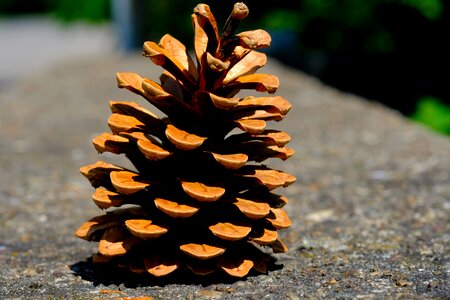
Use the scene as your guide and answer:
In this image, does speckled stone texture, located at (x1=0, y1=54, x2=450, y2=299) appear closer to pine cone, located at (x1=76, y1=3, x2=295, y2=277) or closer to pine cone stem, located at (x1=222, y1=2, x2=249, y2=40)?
pine cone, located at (x1=76, y1=3, x2=295, y2=277)

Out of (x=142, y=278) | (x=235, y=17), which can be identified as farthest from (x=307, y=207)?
(x=235, y=17)

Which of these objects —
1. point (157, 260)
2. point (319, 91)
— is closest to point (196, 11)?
point (157, 260)

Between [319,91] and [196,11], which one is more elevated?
[196,11]

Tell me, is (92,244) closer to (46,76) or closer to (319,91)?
(319,91)

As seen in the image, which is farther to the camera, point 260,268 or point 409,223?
point 409,223

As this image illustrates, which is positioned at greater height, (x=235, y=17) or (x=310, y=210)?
(x=235, y=17)

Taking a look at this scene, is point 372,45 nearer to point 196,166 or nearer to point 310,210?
point 310,210

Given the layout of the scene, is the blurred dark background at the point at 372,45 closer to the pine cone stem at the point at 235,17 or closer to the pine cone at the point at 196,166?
the pine cone at the point at 196,166

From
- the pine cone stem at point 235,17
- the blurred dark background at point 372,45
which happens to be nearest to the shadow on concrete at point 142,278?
the pine cone stem at point 235,17
